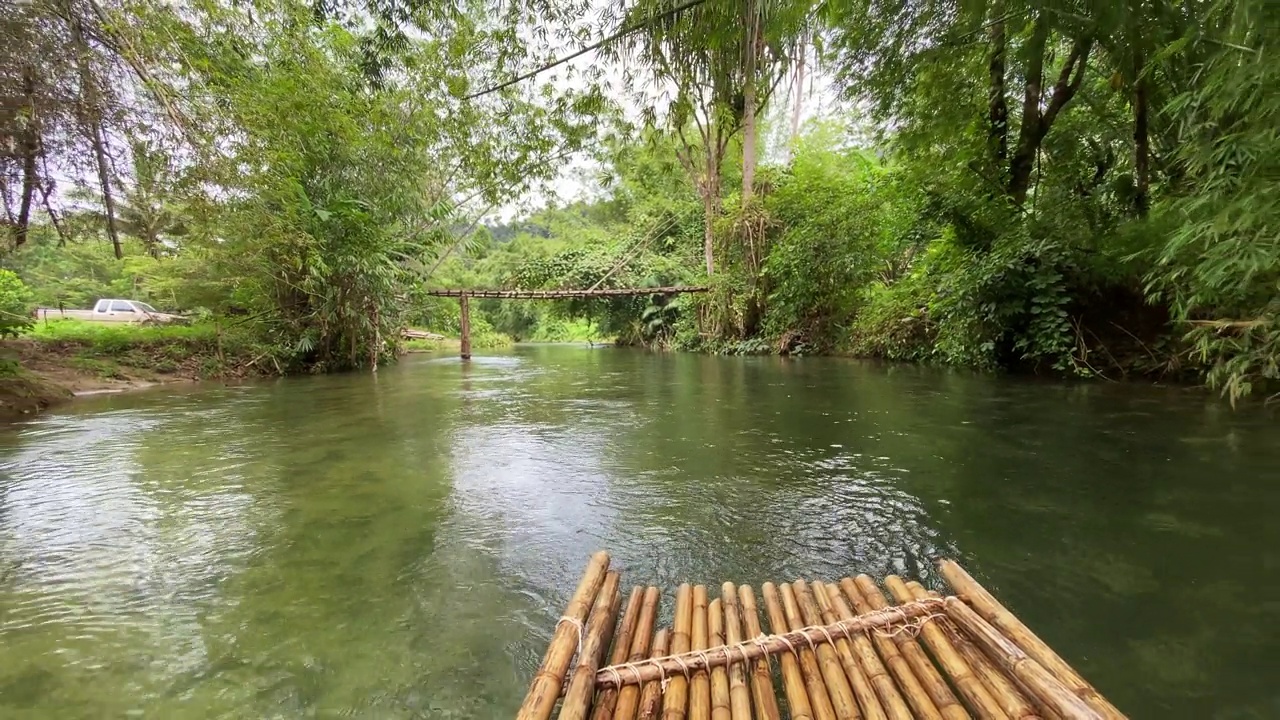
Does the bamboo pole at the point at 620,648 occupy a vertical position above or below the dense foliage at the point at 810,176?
below

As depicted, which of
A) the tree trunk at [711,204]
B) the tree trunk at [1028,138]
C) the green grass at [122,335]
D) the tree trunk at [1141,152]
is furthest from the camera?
the tree trunk at [711,204]

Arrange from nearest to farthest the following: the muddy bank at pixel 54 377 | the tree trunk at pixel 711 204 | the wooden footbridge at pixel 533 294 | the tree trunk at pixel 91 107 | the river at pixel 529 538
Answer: the river at pixel 529 538 → the tree trunk at pixel 91 107 → the muddy bank at pixel 54 377 → the wooden footbridge at pixel 533 294 → the tree trunk at pixel 711 204

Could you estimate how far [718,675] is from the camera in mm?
1575

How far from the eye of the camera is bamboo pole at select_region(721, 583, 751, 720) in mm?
1440

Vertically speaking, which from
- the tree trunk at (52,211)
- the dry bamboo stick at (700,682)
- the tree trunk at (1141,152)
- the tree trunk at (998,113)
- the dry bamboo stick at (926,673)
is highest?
the tree trunk at (998,113)

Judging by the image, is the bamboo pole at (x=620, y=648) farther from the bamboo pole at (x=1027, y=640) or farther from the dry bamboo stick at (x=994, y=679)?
the bamboo pole at (x=1027, y=640)

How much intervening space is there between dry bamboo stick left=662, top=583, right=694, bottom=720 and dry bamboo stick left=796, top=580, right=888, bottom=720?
37 centimetres

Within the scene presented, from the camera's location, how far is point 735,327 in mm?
19031

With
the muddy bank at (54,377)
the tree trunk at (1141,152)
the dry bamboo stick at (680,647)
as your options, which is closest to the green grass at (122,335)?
the muddy bank at (54,377)

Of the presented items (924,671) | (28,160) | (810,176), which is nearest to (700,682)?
(924,671)

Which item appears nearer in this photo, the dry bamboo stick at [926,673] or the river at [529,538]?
the dry bamboo stick at [926,673]

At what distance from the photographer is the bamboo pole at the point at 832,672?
1.44m

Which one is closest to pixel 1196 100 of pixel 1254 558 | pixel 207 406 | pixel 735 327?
pixel 1254 558

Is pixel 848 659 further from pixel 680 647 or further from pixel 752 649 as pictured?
pixel 680 647
